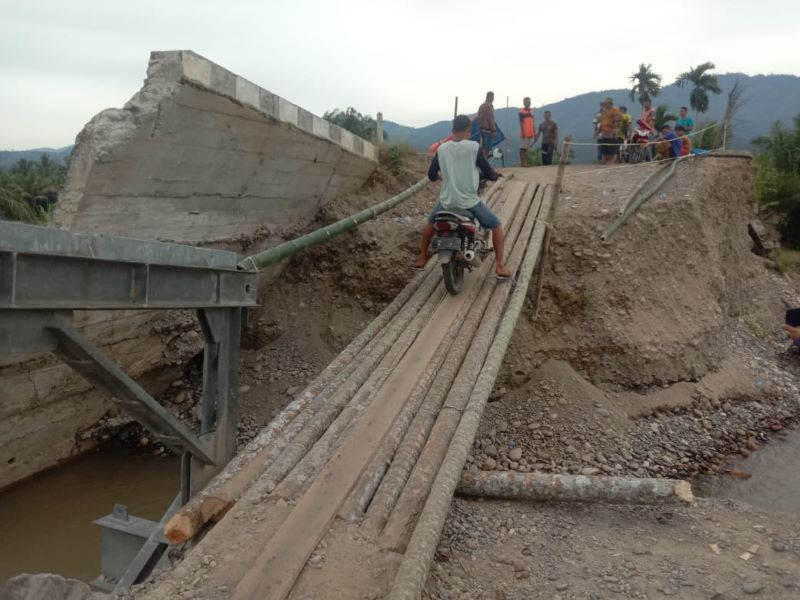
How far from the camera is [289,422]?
13.4 ft

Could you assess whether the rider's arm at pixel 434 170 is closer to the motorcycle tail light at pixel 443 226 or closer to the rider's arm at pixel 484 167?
the rider's arm at pixel 484 167

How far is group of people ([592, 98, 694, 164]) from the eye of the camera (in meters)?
11.2

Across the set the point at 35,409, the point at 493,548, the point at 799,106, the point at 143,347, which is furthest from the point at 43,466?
the point at 799,106

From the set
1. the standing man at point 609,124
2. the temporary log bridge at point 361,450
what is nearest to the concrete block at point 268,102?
the temporary log bridge at point 361,450

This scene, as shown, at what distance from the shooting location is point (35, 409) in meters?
6.29

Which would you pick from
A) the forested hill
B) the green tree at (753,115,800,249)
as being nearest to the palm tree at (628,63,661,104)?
the green tree at (753,115,800,249)

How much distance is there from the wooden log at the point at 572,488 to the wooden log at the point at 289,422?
1225 millimetres

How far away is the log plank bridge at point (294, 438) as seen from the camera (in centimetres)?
280

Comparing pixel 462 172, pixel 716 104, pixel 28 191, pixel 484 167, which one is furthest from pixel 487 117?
pixel 716 104

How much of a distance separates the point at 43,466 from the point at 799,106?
5499 inches

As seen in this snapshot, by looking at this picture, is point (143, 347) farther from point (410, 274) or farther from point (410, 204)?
point (410, 204)

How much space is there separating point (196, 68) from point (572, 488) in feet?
16.2

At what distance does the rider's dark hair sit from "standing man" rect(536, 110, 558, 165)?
7.67 meters

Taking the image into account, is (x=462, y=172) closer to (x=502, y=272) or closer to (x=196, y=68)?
(x=502, y=272)
